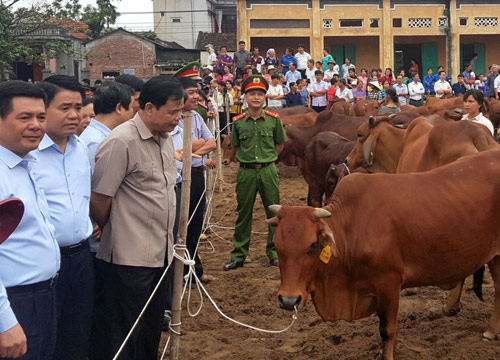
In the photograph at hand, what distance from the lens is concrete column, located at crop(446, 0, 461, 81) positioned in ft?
102

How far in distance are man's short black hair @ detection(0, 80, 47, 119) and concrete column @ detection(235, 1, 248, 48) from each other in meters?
26.9

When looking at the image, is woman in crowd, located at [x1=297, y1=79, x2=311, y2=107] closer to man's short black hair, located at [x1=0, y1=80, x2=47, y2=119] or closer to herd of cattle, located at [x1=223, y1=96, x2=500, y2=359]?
herd of cattle, located at [x1=223, y1=96, x2=500, y2=359]

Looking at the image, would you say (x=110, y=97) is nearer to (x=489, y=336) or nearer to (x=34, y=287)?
(x=34, y=287)

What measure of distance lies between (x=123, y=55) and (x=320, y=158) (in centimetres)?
3118

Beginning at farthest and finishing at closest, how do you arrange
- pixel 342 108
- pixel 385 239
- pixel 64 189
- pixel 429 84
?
pixel 429 84 < pixel 342 108 < pixel 385 239 < pixel 64 189

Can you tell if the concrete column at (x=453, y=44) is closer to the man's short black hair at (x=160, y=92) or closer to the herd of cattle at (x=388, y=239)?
the herd of cattle at (x=388, y=239)

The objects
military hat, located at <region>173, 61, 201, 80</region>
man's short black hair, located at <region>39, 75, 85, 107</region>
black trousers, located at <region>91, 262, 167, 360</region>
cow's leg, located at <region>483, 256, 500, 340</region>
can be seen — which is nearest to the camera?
Result: man's short black hair, located at <region>39, 75, 85, 107</region>

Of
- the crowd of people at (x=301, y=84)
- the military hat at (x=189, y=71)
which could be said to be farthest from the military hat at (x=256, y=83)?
the crowd of people at (x=301, y=84)

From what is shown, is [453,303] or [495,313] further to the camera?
[453,303]

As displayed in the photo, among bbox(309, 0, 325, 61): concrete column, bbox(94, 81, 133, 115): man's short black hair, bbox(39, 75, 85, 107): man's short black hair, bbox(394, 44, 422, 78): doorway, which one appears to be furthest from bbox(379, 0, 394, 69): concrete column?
bbox(39, 75, 85, 107): man's short black hair

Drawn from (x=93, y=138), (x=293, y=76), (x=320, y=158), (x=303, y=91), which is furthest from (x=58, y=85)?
(x=293, y=76)

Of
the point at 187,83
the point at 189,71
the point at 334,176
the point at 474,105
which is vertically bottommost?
the point at 334,176

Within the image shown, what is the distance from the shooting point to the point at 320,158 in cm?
1006

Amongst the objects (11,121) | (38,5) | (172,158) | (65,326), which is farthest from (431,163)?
(38,5)
